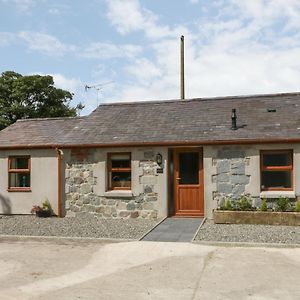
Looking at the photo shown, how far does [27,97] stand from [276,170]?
27653 mm

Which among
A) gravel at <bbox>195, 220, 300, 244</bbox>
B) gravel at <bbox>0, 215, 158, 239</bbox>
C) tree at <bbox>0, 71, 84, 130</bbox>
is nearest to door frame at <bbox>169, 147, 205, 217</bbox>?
gravel at <bbox>0, 215, 158, 239</bbox>

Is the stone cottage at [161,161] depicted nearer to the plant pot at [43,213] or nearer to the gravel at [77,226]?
the plant pot at [43,213]

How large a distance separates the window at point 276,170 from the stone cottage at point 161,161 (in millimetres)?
32

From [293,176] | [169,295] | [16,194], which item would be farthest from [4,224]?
[293,176]

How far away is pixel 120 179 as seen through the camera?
542 inches

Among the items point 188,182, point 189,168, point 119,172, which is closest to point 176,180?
point 188,182

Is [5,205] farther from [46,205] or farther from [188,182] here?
[188,182]

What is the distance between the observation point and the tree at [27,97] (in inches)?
1332

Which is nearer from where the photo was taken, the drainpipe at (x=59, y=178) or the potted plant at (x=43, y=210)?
the potted plant at (x=43, y=210)

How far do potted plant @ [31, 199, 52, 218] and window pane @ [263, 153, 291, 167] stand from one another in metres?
7.99

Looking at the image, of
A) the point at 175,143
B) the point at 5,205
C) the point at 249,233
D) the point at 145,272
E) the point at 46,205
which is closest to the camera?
the point at 145,272

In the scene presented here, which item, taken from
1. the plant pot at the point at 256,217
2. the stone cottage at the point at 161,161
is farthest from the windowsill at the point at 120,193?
the plant pot at the point at 256,217

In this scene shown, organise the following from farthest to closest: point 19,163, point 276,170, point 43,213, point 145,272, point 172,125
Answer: point 19,163
point 172,125
point 43,213
point 276,170
point 145,272

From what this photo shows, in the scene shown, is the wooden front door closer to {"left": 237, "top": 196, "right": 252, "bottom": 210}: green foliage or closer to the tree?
{"left": 237, "top": 196, "right": 252, "bottom": 210}: green foliage
